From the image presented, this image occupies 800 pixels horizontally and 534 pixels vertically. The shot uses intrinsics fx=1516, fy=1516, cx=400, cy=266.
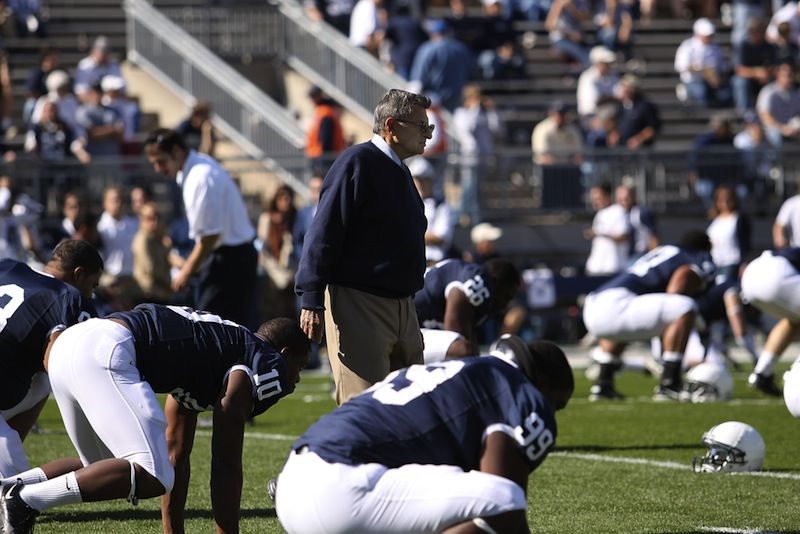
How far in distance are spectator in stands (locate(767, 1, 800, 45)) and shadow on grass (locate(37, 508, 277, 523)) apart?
687 inches

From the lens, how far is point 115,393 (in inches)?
219

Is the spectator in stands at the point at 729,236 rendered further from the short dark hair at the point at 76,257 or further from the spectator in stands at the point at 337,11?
the short dark hair at the point at 76,257

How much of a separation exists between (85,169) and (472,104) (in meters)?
4.89

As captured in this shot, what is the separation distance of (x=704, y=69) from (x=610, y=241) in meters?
6.14

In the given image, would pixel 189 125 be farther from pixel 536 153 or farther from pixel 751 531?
pixel 751 531

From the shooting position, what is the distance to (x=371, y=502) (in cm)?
471

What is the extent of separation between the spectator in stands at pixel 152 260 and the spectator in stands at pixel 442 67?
5.27 m

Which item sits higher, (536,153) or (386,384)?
(386,384)

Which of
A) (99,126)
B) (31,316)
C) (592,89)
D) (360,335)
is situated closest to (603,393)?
(360,335)

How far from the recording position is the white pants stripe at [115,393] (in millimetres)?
5570

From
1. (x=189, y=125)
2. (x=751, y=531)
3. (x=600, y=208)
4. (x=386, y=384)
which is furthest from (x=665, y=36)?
(x=386, y=384)

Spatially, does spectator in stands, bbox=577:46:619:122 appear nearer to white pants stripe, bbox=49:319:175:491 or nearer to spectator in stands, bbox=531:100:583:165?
spectator in stands, bbox=531:100:583:165

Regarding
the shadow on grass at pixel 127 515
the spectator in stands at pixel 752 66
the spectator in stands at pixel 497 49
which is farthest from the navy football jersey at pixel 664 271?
the spectator in stands at pixel 752 66

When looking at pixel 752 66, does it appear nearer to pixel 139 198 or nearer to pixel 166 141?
pixel 139 198
